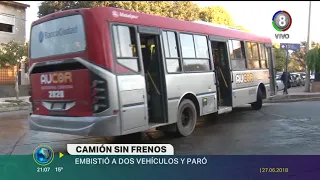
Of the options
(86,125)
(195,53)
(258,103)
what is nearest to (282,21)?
(258,103)

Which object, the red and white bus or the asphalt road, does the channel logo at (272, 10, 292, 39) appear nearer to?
the asphalt road

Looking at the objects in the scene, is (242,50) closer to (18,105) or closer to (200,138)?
(200,138)

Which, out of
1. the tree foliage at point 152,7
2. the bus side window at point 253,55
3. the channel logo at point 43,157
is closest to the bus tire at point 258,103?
the bus side window at point 253,55

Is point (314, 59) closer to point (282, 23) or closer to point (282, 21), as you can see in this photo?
point (282, 23)

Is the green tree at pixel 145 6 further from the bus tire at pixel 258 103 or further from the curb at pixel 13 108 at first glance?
the bus tire at pixel 258 103

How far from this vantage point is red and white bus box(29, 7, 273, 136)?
20.1 feet

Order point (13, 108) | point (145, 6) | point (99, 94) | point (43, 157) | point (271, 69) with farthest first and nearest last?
point (145, 6)
point (13, 108)
point (271, 69)
point (99, 94)
point (43, 157)

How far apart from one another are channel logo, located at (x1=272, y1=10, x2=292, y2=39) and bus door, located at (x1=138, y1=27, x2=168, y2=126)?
9.37 metres

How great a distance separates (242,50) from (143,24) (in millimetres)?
5165

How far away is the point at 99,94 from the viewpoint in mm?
6066

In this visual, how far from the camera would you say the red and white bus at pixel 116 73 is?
20.1ft

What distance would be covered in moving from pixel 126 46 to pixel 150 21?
3.34ft

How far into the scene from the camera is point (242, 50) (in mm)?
11289

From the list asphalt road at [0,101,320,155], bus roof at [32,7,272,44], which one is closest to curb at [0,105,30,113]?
asphalt road at [0,101,320,155]
